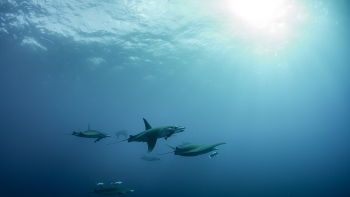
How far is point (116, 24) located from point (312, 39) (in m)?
22.7

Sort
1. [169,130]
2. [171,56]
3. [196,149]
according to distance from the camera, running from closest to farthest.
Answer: [169,130] < [196,149] < [171,56]

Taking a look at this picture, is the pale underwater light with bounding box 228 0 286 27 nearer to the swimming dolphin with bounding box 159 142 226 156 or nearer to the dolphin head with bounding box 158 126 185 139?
the swimming dolphin with bounding box 159 142 226 156

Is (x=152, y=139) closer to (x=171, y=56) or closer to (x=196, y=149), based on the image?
(x=196, y=149)

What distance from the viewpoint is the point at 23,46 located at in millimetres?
20906

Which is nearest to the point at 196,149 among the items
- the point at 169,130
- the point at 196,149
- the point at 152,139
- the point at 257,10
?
the point at 196,149

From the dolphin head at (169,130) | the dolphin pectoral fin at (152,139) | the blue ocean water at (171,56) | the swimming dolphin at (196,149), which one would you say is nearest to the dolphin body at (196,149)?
the swimming dolphin at (196,149)

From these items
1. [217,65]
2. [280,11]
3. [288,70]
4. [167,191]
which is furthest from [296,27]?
[167,191]

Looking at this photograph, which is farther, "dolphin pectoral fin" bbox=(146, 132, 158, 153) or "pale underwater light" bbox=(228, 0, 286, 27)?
"pale underwater light" bbox=(228, 0, 286, 27)

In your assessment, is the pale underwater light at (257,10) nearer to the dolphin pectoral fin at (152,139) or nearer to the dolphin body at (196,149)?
the dolphin body at (196,149)

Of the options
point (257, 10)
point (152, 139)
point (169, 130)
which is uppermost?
point (257, 10)

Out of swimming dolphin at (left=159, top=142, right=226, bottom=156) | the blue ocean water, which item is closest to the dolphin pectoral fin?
swimming dolphin at (left=159, top=142, right=226, bottom=156)

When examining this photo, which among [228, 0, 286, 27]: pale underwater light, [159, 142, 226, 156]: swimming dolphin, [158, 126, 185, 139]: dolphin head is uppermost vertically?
[228, 0, 286, 27]: pale underwater light

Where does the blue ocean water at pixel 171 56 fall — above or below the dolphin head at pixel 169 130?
above

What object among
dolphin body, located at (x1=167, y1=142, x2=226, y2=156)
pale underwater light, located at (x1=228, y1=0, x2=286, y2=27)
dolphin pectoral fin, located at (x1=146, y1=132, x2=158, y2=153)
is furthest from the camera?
pale underwater light, located at (x1=228, y1=0, x2=286, y2=27)
